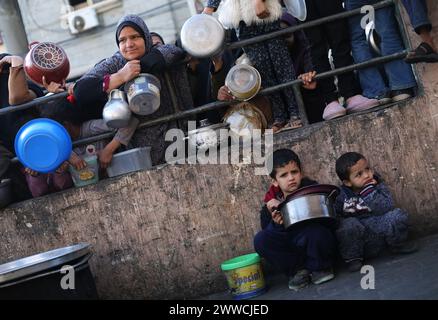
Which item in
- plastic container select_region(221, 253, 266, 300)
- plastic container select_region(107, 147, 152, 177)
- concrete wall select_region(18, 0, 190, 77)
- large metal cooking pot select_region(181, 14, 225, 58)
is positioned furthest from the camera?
concrete wall select_region(18, 0, 190, 77)

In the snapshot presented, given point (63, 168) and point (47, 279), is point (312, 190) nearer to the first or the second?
point (47, 279)

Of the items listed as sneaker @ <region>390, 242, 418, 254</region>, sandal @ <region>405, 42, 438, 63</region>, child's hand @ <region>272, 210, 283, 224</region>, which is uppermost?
sandal @ <region>405, 42, 438, 63</region>

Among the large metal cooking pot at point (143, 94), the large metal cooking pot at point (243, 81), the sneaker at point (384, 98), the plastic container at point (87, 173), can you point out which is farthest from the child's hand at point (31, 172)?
the sneaker at point (384, 98)

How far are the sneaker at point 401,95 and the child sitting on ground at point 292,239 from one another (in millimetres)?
881

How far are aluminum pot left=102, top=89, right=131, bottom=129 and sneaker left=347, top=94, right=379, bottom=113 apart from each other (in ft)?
5.30

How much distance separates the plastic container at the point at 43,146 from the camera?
474 centimetres

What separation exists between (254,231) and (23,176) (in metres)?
1.82

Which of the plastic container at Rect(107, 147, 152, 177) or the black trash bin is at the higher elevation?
the plastic container at Rect(107, 147, 152, 177)

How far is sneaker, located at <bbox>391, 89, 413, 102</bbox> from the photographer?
192 inches

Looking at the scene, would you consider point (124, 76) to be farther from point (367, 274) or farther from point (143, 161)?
point (367, 274)

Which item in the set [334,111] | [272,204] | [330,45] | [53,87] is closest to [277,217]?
[272,204]

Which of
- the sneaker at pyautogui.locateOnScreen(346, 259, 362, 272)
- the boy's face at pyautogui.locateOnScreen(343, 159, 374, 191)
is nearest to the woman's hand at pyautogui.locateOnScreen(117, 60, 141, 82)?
the boy's face at pyautogui.locateOnScreen(343, 159, 374, 191)

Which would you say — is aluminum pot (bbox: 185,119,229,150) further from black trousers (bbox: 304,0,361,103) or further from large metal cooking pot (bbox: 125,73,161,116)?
black trousers (bbox: 304,0,361,103)

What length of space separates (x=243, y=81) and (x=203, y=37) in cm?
42
